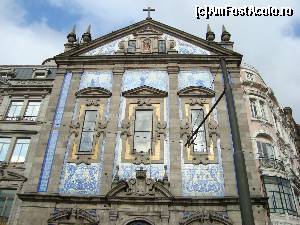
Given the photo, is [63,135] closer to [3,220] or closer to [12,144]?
[12,144]

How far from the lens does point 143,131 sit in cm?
2158

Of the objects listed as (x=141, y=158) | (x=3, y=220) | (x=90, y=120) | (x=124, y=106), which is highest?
(x=124, y=106)

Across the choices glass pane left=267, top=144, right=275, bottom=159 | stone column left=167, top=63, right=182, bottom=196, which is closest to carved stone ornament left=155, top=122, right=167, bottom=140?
stone column left=167, top=63, right=182, bottom=196

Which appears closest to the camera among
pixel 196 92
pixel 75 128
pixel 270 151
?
pixel 75 128

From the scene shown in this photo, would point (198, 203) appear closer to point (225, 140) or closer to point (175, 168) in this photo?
point (175, 168)

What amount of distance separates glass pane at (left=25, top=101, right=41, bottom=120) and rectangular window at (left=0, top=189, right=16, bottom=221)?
530 cm

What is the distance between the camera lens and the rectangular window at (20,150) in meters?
22.6

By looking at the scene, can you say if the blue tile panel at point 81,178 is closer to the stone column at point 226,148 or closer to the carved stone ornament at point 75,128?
the carved stone ornament at point 75,128

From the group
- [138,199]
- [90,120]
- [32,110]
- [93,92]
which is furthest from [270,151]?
[32,110]

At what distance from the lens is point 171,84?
76.1 ft

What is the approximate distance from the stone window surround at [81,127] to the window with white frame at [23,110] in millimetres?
3726

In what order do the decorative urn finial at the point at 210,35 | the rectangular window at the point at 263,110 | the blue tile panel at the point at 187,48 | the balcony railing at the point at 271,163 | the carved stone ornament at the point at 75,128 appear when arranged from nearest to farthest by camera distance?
the carved stone ornament at the point at 75,128 → the balcony railing at the point at 271,163 → the blue tile panel at the point at 187,48 → the rectangular window at the point at 263,110 → the decorative urn finial at the point at 210,35

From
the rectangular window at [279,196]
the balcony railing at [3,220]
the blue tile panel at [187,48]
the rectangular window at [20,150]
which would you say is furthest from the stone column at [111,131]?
the rectangular window at [279,196]

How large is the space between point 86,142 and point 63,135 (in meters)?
1.46
